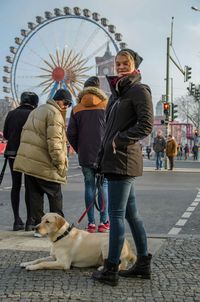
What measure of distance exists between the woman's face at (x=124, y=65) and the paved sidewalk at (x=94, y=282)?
1.82 metres

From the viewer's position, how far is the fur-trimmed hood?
6.61 metres

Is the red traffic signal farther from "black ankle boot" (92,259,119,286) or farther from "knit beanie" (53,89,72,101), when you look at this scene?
"black ankle boot" (92,259,119,286)

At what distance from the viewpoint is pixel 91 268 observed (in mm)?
4844

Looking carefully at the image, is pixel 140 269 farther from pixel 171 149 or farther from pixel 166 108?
pixel 166 108

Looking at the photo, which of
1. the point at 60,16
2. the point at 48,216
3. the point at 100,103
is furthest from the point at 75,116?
the point at 60,16

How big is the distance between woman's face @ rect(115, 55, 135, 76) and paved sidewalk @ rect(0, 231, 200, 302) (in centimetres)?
182

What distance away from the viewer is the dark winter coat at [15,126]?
281 inches

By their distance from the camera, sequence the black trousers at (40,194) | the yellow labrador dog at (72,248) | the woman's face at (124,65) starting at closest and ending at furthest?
the woman's face at (124,65), the yellow labrador dog at (72,248), the black trousers at (40,194)

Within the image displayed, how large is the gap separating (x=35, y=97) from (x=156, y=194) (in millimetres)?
6053

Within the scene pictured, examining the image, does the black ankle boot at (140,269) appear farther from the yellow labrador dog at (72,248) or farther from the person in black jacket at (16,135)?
the person in black jacket at (16,135)

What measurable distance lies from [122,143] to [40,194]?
2490 mm

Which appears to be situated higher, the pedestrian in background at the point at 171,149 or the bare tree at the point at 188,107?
the bare tree at the point at 188,107

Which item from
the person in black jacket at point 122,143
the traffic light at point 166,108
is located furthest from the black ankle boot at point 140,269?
the traffic light at point 166,108

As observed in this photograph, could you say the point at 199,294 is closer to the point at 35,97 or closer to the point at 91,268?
the point at 91,268
